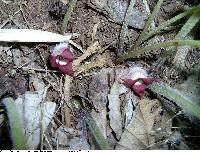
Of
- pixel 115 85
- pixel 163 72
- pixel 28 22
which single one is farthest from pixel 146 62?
pixel 28 22

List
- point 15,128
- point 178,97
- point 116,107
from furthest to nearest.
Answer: point 116,107 < point 178,97 < point 15,128

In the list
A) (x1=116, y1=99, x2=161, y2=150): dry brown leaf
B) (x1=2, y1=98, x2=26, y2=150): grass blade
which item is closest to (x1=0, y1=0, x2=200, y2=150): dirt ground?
(x1=116, y1=99, x2=161, y2=150): dry brown leaf

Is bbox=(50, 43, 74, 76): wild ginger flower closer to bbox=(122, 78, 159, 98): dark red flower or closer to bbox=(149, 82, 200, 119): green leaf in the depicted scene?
bbox=(122, 78, 159, 98): dark red flower

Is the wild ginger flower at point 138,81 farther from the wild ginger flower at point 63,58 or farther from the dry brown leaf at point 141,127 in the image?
the wild ginger flower at point 63,58

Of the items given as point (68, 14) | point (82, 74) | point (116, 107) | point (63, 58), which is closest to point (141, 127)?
point (116, 107)

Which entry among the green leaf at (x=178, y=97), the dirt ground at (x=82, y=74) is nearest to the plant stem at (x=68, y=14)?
the dirt ground at (x=82, y=74)

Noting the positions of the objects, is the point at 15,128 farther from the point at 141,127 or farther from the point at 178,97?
the point at 178,97

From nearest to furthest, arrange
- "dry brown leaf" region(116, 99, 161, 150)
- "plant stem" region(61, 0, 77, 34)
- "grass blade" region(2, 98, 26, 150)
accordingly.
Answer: "grass blade" region(2, 98, 26, 150) → "dry brown leaf" region(116, 99, 161, 150) → "plant stem" region(61, 0, 77, 34)

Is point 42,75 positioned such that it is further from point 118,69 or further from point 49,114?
point 118,69
